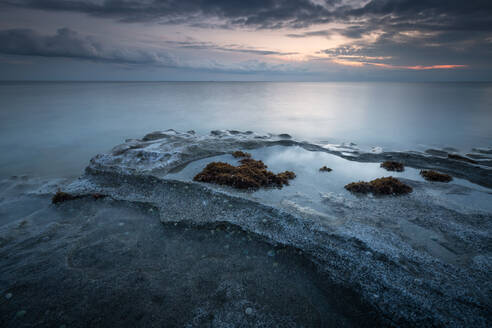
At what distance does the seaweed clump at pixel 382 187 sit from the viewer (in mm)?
6653

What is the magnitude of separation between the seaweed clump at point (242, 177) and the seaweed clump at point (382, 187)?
1.99 metres

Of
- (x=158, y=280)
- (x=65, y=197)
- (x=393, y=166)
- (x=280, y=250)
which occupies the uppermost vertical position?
(x=393, y=166)

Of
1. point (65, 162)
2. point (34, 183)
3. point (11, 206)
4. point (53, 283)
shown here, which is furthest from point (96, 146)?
point (53, 283)

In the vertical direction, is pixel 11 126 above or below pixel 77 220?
below

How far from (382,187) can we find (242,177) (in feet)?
14.0

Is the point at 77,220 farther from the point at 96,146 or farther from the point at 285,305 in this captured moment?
the point at 96,146

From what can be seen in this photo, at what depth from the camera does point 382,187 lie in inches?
265

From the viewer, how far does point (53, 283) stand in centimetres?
387

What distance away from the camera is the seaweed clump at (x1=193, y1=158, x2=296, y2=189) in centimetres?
692

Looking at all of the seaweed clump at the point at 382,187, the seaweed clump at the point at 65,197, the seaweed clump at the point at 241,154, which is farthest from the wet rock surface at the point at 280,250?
the seaweed clump at the point at 241,154

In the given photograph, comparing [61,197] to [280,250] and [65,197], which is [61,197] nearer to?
[65,197]

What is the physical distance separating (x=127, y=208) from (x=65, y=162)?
7.63 meters

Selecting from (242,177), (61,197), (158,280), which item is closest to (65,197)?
(61,197)

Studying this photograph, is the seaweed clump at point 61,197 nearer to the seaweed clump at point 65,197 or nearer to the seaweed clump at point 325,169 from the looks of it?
the seaweed clump at point 65,197
